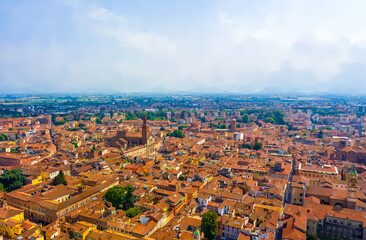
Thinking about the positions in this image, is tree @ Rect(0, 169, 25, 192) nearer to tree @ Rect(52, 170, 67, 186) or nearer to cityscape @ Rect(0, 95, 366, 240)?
cityscape @ Rect(0, 95, 366, 240)

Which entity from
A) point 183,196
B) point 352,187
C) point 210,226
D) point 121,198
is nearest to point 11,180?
point 121,198

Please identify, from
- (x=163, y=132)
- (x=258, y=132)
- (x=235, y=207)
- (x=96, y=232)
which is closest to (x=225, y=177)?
(x=235, y=207)

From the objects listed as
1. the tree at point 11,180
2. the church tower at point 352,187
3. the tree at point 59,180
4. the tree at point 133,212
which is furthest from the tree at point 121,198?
the church tower at point 352,187

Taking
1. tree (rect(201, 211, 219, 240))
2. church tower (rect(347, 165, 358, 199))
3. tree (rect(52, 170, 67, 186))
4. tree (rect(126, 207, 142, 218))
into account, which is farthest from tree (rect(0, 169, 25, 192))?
church tower (rect(347, 165, 358, 199))

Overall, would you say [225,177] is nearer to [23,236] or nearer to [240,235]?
[240,235]

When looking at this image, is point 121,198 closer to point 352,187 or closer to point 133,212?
point 133,212

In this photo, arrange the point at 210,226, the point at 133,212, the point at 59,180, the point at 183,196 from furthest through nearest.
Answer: the point at 59,180 → the point at 183,196 → the point at 133,212 → the point at 210,226

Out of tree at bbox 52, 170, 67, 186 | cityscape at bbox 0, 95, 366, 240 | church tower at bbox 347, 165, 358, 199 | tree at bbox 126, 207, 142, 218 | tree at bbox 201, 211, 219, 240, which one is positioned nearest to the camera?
tree at bbox 201, 211, 219, 240
